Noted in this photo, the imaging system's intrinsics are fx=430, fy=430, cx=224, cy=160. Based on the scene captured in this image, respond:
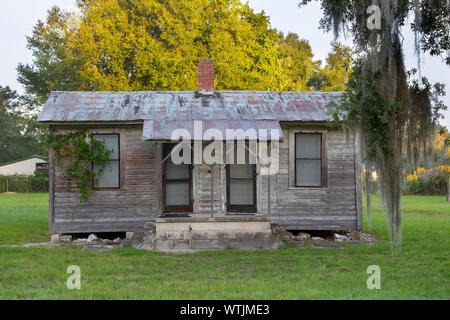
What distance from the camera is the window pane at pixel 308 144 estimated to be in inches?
490

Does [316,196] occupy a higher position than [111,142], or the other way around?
[111,142]

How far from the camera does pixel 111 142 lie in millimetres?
12195

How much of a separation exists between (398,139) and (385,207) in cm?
128

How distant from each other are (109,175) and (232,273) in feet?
19.2

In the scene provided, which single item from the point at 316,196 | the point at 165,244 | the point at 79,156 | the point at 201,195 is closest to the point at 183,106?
the point at 201,195

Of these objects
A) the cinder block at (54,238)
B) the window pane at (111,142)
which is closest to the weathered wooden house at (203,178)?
the window pane at (111,142)

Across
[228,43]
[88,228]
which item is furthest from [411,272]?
[228,43]

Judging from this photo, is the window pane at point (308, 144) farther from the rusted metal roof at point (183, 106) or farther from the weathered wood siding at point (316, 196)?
the rusted metal roof at point (183, 106)

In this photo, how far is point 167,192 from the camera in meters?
12.3

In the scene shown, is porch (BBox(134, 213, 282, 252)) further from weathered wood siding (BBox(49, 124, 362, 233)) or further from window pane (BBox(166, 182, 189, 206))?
window pane (BBox(166, 182, 189, 206))

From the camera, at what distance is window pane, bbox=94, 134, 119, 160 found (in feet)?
39.9

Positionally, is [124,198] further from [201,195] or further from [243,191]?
[243,191]

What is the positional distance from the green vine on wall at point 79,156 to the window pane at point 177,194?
194 cm
